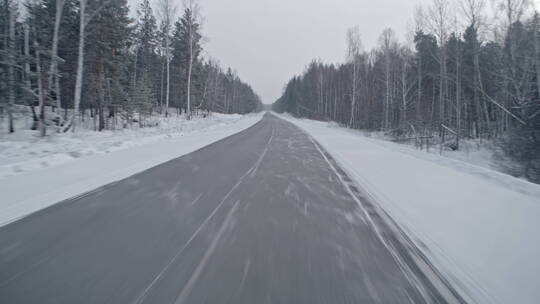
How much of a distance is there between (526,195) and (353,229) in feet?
12.3

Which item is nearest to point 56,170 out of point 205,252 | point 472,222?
point 205,252

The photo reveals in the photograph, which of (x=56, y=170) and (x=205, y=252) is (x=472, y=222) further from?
(x=56, y=170)

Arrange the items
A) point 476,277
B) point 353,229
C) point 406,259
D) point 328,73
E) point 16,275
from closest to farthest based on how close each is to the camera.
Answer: point 16,275 → point 476,277 → point 406,259 → point 353,229 → point 328,73

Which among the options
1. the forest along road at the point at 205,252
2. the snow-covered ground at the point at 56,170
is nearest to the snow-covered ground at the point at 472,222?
the forest along road at the point at 205,252

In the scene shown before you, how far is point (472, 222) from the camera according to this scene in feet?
13.4

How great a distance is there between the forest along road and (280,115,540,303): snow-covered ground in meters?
0.47

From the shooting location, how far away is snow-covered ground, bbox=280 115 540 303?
2.68 metres

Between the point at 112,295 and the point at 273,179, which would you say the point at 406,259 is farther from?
the point at 273,179

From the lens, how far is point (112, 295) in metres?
2.26

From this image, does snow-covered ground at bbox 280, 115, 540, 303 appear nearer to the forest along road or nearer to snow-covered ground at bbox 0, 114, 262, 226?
the forest along road

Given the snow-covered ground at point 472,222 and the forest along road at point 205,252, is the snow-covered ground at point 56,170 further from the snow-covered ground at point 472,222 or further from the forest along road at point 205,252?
the snow-covered ground at point 472,222

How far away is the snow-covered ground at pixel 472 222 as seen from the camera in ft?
8.79

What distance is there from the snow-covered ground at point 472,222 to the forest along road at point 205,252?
18.6 inches

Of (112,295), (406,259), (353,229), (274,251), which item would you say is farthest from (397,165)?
(112,295)
